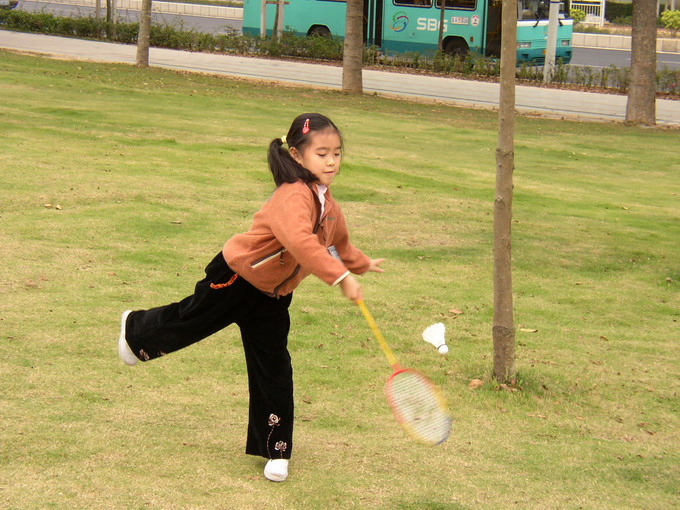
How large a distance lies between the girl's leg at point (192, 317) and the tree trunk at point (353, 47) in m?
16.6

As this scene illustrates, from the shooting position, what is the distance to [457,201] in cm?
1095

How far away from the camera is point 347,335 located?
6.22 metres

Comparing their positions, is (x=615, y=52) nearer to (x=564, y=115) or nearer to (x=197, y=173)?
(x=564, y=115)

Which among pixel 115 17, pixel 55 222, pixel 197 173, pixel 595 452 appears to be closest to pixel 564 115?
pixel 197 173

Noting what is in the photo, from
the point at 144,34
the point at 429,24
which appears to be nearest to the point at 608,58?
the point at 429,24

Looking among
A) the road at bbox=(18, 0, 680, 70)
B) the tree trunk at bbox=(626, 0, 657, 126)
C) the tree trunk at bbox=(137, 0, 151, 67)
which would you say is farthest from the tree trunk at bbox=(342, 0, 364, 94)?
the road at bbox=(18, 0, 680, 70)

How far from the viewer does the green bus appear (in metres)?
29.7

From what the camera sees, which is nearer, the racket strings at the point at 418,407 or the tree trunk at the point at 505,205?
the racket strings at the point at 418,407

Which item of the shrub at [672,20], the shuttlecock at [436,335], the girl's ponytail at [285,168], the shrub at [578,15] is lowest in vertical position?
the shuttlecock at [436,335]

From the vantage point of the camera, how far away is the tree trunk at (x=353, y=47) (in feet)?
65.9

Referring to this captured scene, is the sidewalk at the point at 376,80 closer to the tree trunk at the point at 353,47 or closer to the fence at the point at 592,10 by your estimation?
the tree trunk at the point at 353,47

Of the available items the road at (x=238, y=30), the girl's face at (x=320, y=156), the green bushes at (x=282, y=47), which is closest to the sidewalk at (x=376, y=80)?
the green bushes at (x=282, y=47)

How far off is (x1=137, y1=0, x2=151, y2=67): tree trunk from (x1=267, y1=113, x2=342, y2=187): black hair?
1887cm

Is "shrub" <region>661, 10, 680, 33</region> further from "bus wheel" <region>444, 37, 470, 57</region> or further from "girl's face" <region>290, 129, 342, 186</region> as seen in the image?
"girl's face" <region>290, 129, 342, 186</region>
